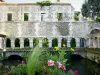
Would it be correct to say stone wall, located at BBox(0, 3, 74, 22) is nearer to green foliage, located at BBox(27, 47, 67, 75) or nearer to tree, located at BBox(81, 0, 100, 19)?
tree, located at BBox(81, 0, 100, 19)

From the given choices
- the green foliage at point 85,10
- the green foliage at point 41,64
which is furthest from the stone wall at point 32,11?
the green foliage at point 41,64

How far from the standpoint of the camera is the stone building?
40031 millimetres

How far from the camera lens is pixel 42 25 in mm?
40375

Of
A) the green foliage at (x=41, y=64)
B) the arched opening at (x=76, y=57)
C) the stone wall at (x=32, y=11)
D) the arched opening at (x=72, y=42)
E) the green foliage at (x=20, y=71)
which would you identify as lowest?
the arched opening at (x=76, y=57)

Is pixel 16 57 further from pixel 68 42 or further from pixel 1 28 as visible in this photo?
pixel 68 42

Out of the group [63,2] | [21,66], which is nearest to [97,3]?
[63,2]

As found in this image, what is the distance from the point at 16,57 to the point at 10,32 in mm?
3431

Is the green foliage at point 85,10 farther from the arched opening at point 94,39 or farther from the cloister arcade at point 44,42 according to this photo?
the arched opening at point 94,39

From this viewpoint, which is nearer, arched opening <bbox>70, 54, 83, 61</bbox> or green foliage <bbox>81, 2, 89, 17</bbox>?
arched opening <bbox>70, 54, 83, 61</bbox>

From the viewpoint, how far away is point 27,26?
40.3 meters

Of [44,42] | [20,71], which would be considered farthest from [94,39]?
[20,71]

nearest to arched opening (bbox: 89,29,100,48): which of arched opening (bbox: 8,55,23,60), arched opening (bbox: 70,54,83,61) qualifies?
arched opening (bbox: 70,54,83,61)

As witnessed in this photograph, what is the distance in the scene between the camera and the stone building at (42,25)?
1576 inches

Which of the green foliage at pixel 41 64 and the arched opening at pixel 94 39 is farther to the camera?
the arched opening at pixel 94 39
